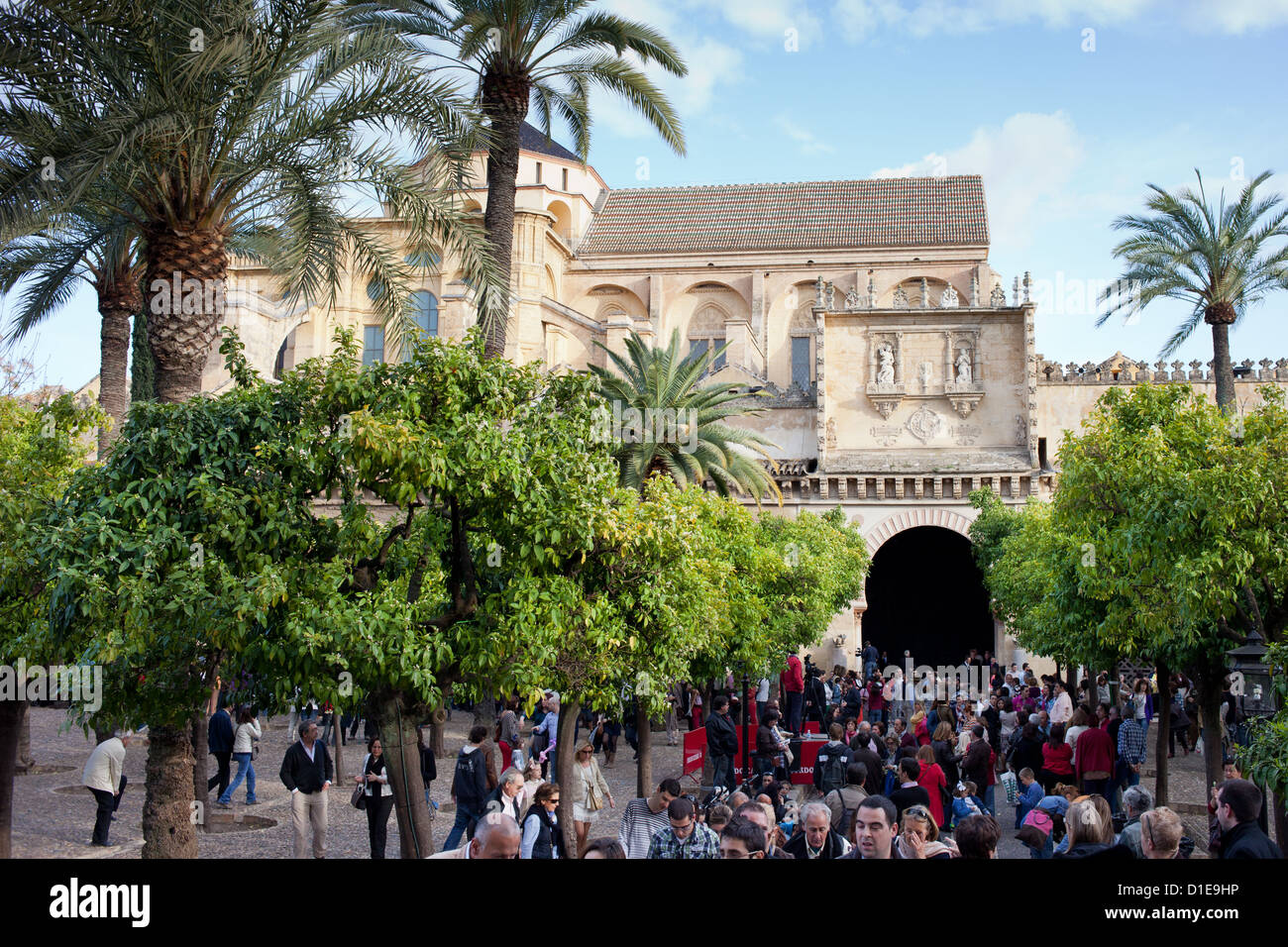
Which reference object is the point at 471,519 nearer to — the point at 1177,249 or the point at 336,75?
the point at 336,75

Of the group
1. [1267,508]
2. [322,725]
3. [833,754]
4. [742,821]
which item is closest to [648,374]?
[322,725]

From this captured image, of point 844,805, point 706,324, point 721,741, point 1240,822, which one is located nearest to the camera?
point 1240,822

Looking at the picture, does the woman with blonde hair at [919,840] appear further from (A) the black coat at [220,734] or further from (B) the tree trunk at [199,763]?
(A) the black coat at [220,734]

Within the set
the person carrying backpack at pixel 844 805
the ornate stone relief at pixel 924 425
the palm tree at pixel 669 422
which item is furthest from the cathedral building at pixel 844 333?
the person carrying backpack at pixel 844 805

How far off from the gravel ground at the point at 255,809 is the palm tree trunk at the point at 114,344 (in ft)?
16.3

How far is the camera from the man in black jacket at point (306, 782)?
1087cm

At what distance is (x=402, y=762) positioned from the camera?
9188mm

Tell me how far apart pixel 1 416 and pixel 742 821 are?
9.40 m

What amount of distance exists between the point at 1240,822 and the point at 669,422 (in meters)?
15.9

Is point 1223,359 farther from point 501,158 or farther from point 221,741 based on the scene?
point 221,741

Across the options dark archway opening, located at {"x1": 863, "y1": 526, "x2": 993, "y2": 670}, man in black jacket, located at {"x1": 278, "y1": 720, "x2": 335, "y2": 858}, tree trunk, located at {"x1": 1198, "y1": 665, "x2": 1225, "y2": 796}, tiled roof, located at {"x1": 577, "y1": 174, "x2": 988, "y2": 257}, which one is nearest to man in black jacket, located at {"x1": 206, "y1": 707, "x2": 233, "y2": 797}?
man in black jacket, located at {"x1": 278, "y1": 720, "x2": 335, "y2": 858}

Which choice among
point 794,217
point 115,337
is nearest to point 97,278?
point 115,337

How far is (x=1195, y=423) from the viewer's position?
489 inches
